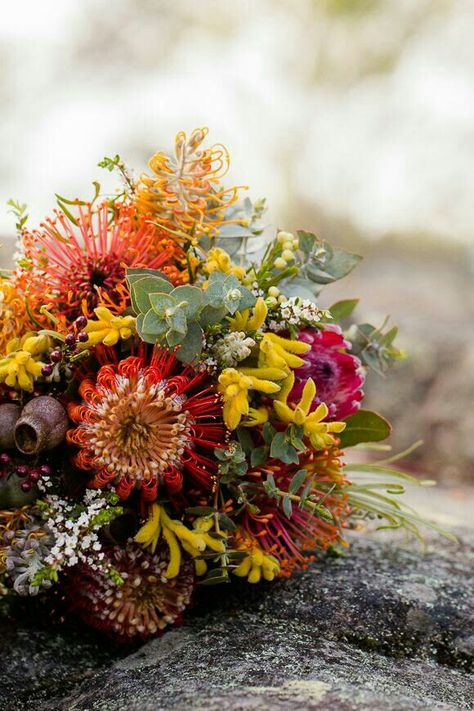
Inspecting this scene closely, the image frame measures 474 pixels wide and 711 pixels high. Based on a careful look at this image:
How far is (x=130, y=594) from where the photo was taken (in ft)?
3.31

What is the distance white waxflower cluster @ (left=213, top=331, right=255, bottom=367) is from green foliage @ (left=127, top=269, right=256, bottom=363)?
3 cm

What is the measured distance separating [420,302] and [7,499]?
12.9ft

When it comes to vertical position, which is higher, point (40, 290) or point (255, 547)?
point (40, 290)

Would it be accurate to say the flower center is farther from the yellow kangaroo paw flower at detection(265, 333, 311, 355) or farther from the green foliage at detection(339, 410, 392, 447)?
the green foliage at detection(339, 410, 392, 447)

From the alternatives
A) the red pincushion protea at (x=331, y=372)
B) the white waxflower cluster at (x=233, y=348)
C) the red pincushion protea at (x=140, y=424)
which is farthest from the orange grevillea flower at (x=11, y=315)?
the red pincushion protea at (x=331, y=372)

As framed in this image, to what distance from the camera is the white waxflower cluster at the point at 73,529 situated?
3.01ft

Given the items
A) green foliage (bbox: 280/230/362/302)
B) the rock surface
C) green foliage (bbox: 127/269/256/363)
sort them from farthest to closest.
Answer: green foliage (bbox: 280/230/362/302), green foliage (bbox: 127/269/256/363), the rock surface

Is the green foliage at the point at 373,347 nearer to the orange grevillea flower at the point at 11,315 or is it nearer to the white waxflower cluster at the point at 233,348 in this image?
the white waxflower cluster at the point at 233,348

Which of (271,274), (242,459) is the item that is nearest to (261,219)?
(271,274)

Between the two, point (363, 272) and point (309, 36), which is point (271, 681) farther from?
point (309, 36)

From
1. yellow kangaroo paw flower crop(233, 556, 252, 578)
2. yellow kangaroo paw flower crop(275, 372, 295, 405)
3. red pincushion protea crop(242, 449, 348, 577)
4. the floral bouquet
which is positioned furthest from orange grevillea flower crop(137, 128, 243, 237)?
yellow kangaroo paw flower crop(233, 556, 252, 578)

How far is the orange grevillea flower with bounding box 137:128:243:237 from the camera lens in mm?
1036

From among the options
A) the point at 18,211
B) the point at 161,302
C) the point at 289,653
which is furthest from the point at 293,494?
the point at 18,211

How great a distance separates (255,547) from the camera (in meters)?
1.04
